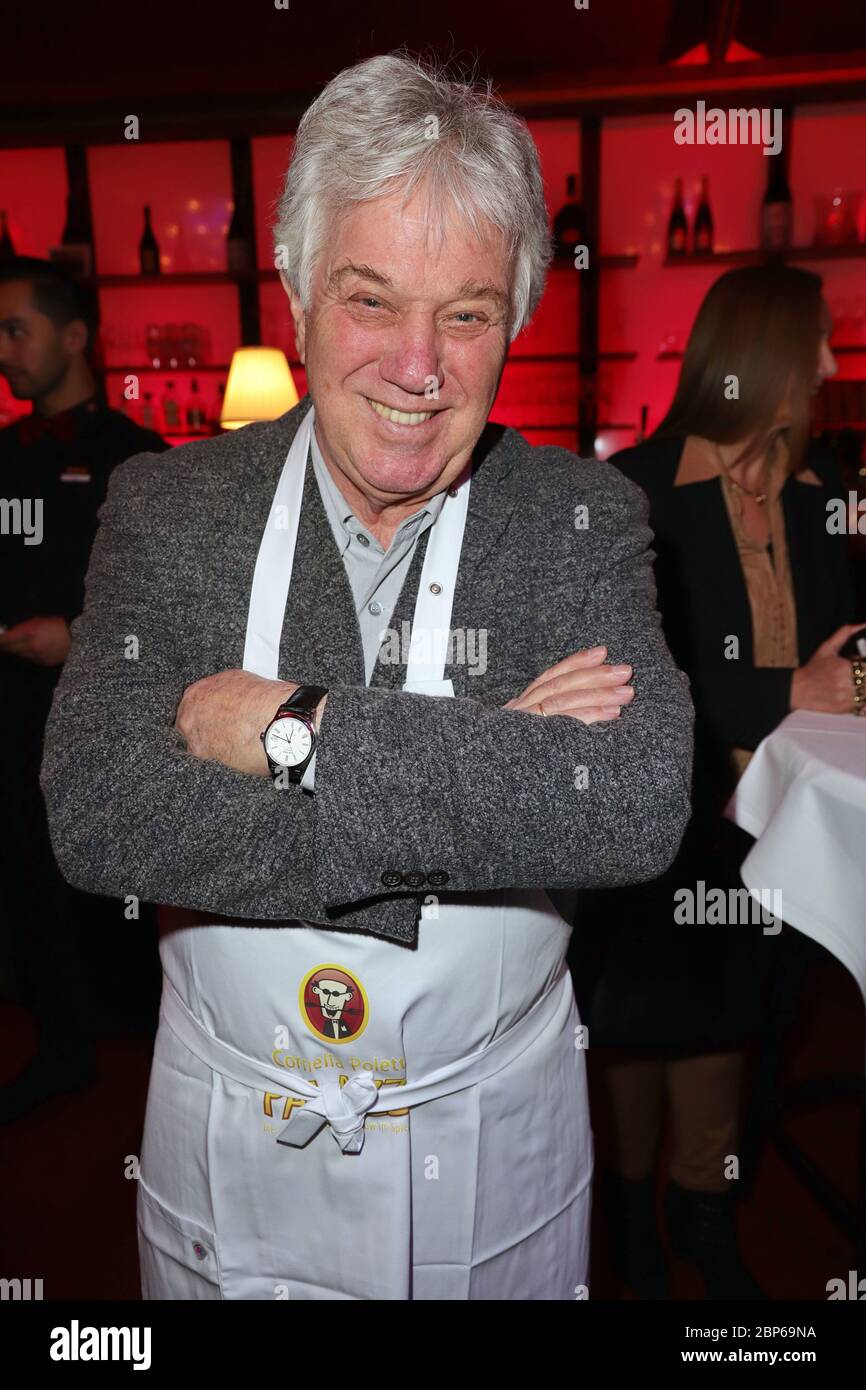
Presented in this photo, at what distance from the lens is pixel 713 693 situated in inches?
78.8

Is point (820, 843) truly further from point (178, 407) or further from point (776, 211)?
point (178, 407)

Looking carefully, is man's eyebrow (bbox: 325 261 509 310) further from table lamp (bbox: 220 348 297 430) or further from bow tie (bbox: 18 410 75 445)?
table lamp (bbox: 220 348 297 430)

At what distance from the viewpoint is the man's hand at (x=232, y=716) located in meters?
1.10

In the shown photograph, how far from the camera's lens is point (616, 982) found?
2.09m

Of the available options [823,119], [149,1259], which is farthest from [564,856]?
[823,119]

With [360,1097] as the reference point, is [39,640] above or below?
above

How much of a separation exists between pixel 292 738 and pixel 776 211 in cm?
497

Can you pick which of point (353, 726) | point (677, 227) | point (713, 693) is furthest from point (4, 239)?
point (353, 726)

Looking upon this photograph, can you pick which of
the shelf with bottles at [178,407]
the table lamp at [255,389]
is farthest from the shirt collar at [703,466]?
the shelf with bottles at [178,407]

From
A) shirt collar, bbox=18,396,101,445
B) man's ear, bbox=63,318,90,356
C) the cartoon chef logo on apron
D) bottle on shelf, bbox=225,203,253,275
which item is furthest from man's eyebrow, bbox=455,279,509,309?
bottle on shelf, bbox=225,203,253,275

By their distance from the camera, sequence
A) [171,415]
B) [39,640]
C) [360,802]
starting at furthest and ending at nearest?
[171,415] < [39,640] < [360,802]

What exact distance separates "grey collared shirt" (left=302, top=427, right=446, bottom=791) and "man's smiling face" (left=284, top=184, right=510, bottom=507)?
0.04 meters

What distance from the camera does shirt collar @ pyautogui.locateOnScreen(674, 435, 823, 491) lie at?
2.22 metres
